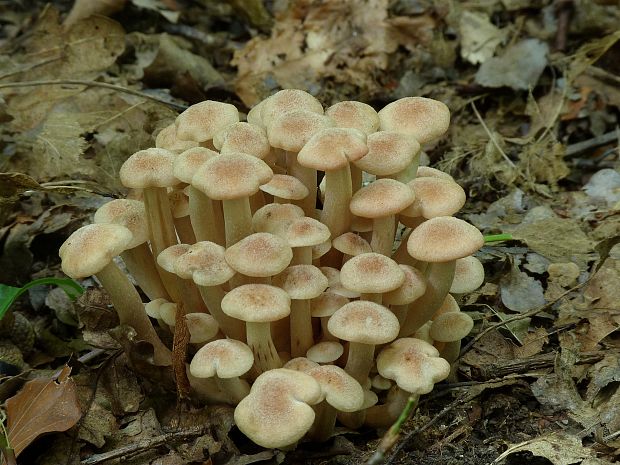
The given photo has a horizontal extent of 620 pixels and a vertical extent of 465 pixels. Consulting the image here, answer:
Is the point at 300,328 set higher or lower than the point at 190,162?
lower

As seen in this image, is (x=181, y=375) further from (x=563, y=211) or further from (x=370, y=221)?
(x=563, y=211)

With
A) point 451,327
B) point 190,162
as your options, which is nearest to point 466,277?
point 451,327

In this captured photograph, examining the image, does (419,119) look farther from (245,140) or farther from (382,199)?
(245,140)

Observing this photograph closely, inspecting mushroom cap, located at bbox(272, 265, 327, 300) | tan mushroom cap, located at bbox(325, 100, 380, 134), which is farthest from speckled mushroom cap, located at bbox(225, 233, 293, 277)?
tan mushroom cap, located at bbox(325, 100, 380, 134)

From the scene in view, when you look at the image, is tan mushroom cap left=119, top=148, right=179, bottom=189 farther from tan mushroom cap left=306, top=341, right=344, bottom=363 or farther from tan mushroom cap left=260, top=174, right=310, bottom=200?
tan mushroom cap left=306, top=341, right=344, bottom=363

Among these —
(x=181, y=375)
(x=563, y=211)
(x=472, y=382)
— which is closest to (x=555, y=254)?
(x=563, y=211)

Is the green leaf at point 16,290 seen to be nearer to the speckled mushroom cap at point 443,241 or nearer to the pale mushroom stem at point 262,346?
the pale mushroom stem at point 262,346
